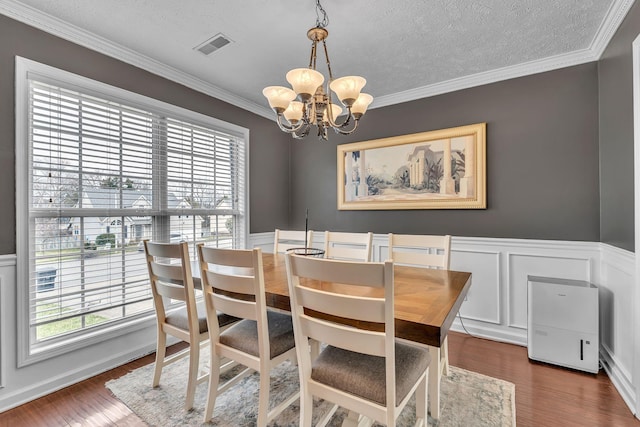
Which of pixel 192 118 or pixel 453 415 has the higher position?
pixel 192 118

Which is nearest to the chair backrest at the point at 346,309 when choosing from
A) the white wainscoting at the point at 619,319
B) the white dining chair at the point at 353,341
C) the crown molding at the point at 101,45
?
the white dining chair at the point at 353,341

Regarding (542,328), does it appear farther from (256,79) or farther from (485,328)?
(256,79)

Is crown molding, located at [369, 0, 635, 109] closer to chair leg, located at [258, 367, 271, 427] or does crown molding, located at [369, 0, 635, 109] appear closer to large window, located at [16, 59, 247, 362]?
large window, located at [16, 59, 247, 362]

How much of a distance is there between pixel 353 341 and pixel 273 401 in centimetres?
110

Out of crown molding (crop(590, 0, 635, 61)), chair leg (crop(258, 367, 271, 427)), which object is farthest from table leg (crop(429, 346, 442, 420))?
crown molding (crop(590, 0, 635, 61))

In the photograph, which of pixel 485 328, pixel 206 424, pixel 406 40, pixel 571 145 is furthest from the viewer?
pixel 485 328

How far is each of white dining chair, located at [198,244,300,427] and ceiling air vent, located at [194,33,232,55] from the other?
1654 mm

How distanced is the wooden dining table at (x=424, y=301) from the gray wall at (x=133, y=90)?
1.39m

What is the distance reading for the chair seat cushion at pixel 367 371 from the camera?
1.19 metres

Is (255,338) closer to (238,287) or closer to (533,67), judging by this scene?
(238,287)

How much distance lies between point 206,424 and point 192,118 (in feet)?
8.45

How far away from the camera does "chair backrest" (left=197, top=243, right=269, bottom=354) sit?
142 cm

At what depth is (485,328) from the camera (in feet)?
9.29

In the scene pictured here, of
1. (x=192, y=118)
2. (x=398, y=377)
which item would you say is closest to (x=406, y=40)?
(x=192, y=118)
